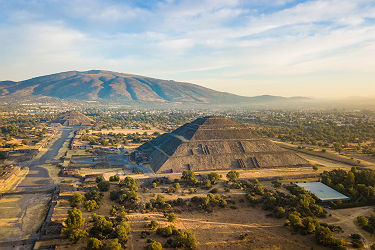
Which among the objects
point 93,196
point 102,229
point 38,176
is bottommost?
point 38,176

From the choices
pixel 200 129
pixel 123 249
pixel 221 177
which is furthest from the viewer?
pixel 200 129

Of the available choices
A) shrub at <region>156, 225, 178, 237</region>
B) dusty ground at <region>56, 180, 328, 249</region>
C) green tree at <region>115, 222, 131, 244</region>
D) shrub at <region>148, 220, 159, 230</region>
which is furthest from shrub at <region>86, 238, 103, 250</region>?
shrub at <region>156, 225, 178, 237</region>

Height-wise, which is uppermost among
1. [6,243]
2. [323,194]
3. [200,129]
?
[200,129]

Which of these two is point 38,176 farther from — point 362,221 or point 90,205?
point 362,221

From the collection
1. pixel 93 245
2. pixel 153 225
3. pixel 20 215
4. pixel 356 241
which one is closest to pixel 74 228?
pixel 93 245

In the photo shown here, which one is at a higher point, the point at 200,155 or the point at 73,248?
the point at 200,155

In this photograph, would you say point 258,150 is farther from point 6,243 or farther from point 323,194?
point 6,243

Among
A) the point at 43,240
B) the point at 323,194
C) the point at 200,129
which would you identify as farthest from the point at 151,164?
the point at 323,194

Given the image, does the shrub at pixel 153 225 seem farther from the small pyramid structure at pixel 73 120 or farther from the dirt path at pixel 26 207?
the small pyramid structure at pixel 73 120
